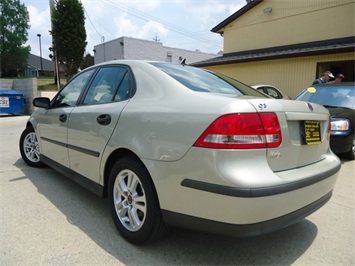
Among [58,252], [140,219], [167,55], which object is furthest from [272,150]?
[167,55]

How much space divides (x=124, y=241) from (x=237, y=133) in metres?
1.37

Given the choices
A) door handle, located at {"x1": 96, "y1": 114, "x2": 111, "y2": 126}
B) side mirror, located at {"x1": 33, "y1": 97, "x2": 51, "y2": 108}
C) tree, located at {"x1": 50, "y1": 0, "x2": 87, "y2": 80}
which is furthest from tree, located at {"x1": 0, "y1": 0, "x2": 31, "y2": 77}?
door handle, located at {"x1": 96, "y1": 114, "x2": 111, "y2": 126}

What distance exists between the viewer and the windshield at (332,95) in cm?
539

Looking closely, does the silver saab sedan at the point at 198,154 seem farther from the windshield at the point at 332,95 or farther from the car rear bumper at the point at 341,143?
the windshield at the point at 332,95

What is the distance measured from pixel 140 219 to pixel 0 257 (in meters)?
1.08

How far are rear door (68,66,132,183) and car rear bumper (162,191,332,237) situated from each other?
972mm

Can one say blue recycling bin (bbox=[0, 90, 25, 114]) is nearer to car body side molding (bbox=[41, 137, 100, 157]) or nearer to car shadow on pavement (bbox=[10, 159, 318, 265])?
car body side molding (bbox=[41, 137, 100, 157])

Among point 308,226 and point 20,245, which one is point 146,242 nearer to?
point 20,245

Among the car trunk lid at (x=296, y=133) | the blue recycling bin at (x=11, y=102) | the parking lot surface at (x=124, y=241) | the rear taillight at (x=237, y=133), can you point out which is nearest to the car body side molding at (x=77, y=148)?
the parking lot surface at (x=124, y=241)

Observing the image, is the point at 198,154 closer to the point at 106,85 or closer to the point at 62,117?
the point at 106,85

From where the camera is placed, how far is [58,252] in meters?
2.21

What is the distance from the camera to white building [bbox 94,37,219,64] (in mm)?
29734

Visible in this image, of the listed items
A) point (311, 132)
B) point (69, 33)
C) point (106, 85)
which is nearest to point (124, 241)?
point (106, 85)

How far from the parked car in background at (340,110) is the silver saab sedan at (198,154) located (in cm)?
272
